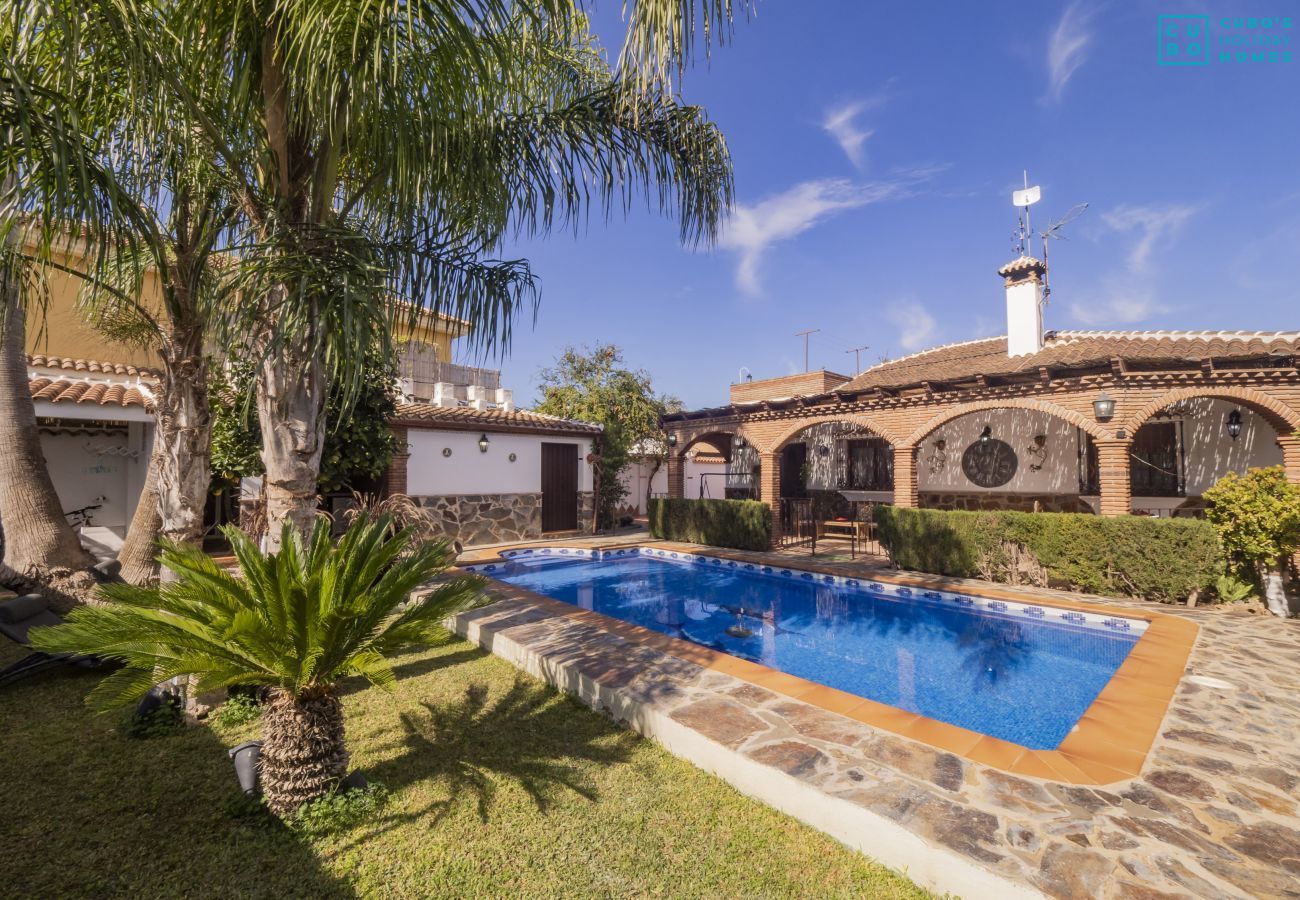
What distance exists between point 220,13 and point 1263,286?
21.2 m

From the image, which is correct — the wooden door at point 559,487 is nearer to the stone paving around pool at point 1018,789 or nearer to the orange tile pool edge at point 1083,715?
the orange tile pool edge at point 1083,715

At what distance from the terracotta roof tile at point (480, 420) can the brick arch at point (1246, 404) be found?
13.0m

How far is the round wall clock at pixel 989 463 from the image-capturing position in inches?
631

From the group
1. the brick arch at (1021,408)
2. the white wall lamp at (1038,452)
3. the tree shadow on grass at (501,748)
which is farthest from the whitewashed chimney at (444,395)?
the white wall lamp at (1038,452)

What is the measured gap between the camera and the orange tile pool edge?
3836 mm

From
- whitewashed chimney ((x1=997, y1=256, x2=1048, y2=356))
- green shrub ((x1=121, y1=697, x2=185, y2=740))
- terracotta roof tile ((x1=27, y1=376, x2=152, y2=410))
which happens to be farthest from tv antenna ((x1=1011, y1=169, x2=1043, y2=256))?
terracotta roof tile ((x1=27, y1=376, x2=152, y2=410))

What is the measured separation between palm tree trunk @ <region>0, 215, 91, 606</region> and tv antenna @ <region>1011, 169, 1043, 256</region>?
2035cm

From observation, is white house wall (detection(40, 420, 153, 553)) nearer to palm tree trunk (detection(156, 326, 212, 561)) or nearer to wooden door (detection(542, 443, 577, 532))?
wooden door (detection(542, 443, 577, 532))

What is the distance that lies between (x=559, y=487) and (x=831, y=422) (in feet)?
27.7

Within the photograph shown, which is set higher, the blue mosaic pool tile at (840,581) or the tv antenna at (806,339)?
the tv antenna at (806,339)

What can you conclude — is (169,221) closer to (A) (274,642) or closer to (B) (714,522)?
(A) (274,642)

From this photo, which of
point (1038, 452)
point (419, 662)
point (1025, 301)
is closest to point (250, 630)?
point (419, 662)

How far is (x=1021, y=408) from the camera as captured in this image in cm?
1146

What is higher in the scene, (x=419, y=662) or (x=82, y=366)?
(x=82, y=366)
